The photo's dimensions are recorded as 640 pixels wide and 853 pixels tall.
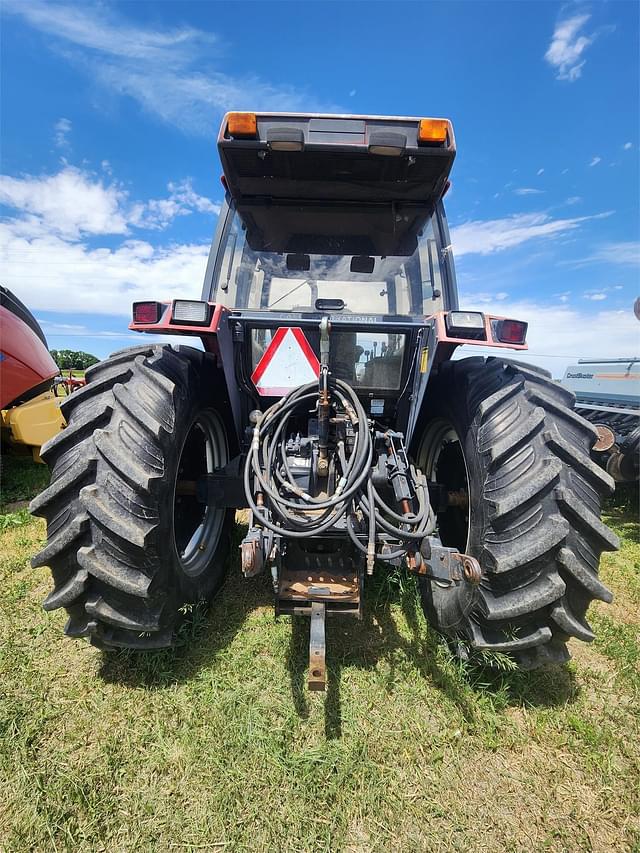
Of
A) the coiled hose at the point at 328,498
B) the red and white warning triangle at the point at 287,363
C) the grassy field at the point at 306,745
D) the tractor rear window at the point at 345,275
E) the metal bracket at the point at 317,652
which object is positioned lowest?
the grassy field at the point at 306,745

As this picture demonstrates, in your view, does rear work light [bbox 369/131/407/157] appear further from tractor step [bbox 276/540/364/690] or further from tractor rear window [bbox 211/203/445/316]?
tractor step [bbox 276/540/364/690]

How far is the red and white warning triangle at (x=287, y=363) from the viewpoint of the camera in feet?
7.07

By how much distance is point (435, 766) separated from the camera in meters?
1.59

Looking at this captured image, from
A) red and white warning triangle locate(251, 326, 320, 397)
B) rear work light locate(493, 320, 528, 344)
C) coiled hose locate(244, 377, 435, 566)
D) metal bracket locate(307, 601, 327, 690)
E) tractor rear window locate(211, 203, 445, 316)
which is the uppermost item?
tractor rear window locate(211, 203, 445, 316)

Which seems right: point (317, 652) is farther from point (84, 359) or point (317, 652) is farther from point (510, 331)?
point (84, 359)

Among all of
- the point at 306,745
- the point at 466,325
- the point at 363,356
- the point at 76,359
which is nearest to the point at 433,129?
the point at 466,325

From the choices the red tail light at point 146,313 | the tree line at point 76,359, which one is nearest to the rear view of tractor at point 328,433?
the red tail light at point 146,313

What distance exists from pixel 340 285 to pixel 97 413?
1498 millimetres

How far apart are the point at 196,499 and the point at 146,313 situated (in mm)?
1171

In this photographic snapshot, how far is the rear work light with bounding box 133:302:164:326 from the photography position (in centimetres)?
197

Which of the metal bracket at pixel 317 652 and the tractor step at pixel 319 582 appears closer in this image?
the metal bracket at pixel 317 652

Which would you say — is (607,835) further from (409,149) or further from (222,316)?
(409,149)

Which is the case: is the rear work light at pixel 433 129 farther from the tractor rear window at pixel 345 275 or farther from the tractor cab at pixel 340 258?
the tractor rear window at pixel 345 275

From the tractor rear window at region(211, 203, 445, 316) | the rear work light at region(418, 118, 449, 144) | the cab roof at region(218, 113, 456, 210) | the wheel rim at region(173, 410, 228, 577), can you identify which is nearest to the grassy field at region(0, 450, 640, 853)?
the wheel rim at region(173, 410, 228, 577)
